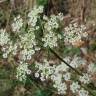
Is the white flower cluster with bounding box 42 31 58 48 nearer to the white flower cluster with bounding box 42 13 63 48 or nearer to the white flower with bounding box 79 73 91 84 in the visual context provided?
the white flower cluster with bounding box 42 13 63 48

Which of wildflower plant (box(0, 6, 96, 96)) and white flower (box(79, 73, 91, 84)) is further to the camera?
white flower (box(79, 73, 91, 84))

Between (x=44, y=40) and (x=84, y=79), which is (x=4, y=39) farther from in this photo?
(x=84, y=79)

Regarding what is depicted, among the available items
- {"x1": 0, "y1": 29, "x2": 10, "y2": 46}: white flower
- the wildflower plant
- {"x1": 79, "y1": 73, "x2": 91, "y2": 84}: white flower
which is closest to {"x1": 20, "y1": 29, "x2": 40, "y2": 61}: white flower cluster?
the wildflower plant

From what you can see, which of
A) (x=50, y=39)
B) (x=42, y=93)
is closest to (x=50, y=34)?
(x=50, y=39)

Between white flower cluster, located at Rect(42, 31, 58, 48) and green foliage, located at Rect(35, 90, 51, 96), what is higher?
white flower cluster, located at Rect(42, 31, 58, 48)

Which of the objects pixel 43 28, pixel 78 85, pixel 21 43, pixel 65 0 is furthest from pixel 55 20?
pixel 65 0

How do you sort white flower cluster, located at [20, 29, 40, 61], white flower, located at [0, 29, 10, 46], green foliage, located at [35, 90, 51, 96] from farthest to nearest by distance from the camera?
green foliage, located at [35, 90, 51, 96] → white flower, located at [0, 29, 10, 46] → white flower cluster, located at [20, 29, 40, 61]

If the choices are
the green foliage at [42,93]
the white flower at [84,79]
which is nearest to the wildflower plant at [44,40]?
the white flower at [84,79]

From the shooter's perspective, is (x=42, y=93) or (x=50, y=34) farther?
(x=42, y=93)

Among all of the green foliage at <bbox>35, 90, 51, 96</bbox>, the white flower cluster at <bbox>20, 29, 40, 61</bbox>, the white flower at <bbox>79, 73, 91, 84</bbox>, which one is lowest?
the green foliage at <bbox>35, 90, 51, 96</bbox>

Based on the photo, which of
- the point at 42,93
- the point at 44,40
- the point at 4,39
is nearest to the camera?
the point at 44,40

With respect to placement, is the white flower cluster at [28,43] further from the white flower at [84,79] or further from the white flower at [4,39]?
the white flower at [84,79]

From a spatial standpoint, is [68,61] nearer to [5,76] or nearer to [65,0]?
[5,76]
